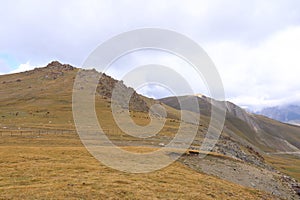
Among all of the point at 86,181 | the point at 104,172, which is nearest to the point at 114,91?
the point at 104,172

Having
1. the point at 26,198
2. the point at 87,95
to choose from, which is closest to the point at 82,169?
the point at 26,198

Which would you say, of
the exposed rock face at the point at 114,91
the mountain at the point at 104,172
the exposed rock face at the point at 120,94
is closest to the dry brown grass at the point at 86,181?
the mountain at the point at 104,172

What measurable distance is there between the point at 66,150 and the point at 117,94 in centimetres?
9125

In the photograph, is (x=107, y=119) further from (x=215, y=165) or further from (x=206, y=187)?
(x=206, y=187)

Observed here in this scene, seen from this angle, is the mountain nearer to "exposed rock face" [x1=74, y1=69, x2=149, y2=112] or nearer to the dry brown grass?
the dry brown grass

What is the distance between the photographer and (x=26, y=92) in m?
156

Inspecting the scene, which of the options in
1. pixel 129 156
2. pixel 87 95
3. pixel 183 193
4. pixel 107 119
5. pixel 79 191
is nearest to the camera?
pixel 79 191

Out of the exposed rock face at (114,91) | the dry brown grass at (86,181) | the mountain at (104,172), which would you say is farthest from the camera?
the exposed rock face at (114,91)

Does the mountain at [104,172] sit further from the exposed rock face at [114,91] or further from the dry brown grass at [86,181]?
the exposed rock face at [114,91]

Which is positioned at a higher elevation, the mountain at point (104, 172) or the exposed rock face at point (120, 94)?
the exposed rock face at point (120, 94)

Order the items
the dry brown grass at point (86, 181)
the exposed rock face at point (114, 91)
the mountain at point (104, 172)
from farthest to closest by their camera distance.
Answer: the exposed rock face at point (114, 91) < the mountain at point (104, 172) < the dry brown grass at point (86, 181)

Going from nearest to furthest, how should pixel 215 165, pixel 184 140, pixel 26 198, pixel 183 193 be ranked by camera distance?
pixel 26 198 < pixel 183 193 < pixel 215 165 < pixel 184 140

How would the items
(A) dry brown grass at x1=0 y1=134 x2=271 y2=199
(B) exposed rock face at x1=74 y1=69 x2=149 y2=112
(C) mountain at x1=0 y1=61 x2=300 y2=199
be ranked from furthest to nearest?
(B) exposed rock face at x1=74 y1=69 x2=149 y2=112
(C) mountain at x1=0 y1=61 x2=300 y2=199
(A) dry brown grass at x1=0 y1=134 x2=271 y2=199

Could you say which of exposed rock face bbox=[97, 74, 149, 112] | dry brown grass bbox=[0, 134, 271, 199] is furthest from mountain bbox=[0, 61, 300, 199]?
exposed rock face bbox=[97, 74, 149, 112]
